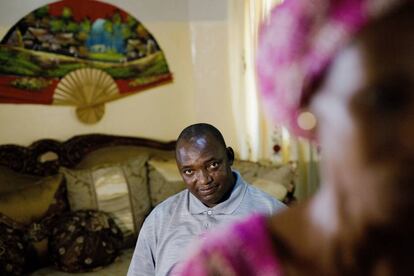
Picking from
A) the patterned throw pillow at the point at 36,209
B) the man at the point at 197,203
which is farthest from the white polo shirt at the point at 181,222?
the patterned throw pillow at the point at 36,209

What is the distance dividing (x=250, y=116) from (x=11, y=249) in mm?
1717

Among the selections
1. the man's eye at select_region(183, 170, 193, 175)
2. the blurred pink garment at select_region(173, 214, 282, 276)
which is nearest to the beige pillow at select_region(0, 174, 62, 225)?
the man's eye at select_region(183, 170, 193, 175)

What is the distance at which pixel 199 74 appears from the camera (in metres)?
3.45

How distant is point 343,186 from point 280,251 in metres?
0.10

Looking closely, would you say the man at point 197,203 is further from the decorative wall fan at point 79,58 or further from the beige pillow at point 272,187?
the decorative wall fan at point 79,58

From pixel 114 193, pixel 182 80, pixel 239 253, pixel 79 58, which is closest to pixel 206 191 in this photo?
pixel 239 253

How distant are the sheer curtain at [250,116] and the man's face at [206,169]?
1567mm

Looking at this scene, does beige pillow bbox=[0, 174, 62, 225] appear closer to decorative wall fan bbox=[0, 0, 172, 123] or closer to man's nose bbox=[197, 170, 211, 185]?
decorative wall fan bbox=[0, 0, 172, 123]

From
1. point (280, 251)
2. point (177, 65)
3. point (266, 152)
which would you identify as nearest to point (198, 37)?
point (177, 65)

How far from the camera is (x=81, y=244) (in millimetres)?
2416

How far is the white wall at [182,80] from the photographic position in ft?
10.8

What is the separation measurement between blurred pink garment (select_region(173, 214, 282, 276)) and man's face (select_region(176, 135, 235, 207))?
0.98 meters

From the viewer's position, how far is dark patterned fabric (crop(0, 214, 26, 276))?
2.23 m

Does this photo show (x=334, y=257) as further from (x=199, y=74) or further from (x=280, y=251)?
(x=199, y=74)
